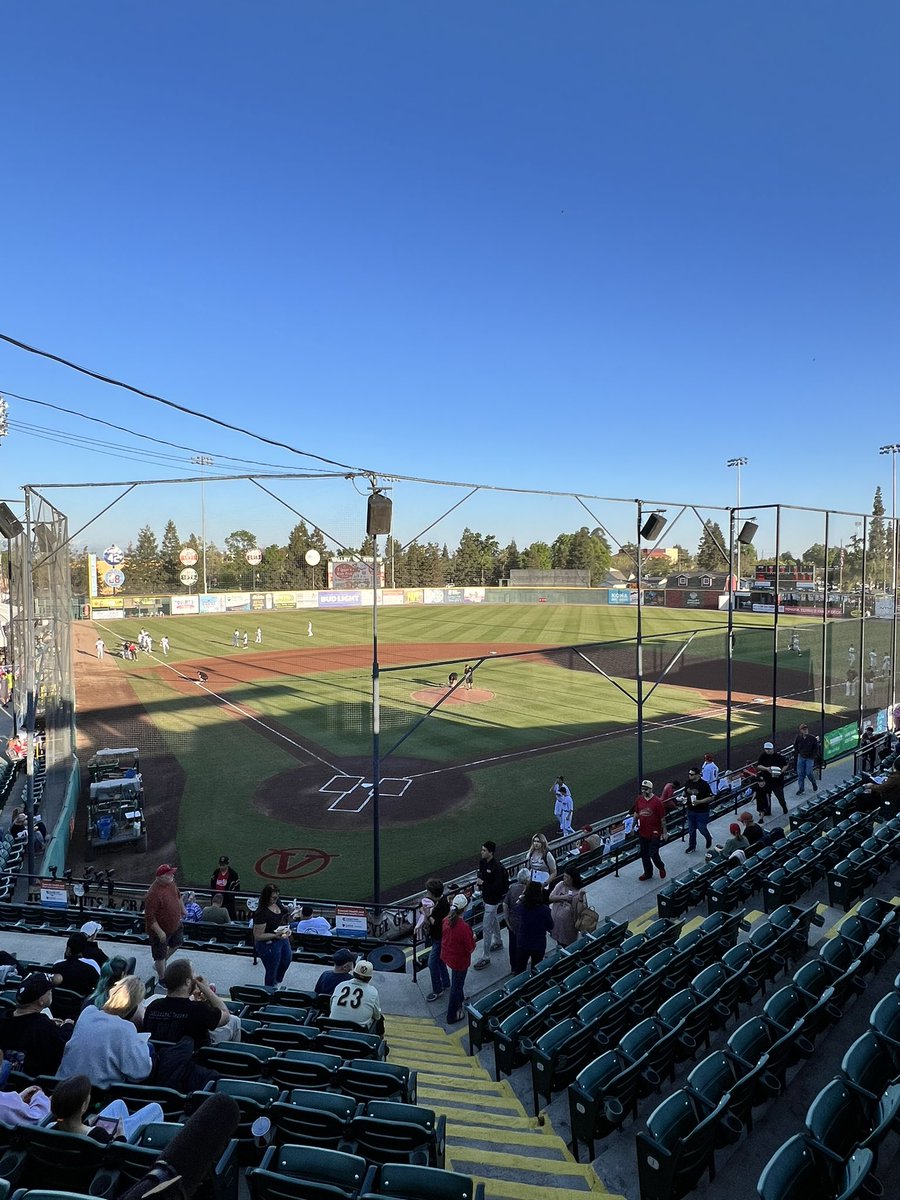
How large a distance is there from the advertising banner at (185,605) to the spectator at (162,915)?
175 ft

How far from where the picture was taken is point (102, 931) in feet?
33.6

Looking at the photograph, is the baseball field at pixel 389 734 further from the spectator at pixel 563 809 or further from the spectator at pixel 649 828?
the spectator at pixel 649 828

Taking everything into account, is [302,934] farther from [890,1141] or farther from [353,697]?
[353,697]

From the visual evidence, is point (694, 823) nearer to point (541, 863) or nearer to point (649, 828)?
point (649, 828)

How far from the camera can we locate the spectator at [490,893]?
9.47 m

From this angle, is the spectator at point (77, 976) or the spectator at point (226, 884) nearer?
the spectator at point (77, 976)

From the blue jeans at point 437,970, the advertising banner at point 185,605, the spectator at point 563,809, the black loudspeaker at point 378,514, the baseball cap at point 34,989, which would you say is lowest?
the spectator at point 563,809

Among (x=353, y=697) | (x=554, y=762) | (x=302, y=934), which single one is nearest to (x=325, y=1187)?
(x=302, y=934)

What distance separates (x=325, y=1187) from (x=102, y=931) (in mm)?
8252

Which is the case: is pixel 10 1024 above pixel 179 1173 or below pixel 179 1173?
below

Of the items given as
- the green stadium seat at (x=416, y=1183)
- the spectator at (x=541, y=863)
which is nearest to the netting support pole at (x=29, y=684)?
the spectator at (x=541, y=863)

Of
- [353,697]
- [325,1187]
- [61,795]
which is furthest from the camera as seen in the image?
[353,697]

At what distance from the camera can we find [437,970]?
871cm

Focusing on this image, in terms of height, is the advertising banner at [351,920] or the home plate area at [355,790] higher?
the advertising banner at [351,920]
